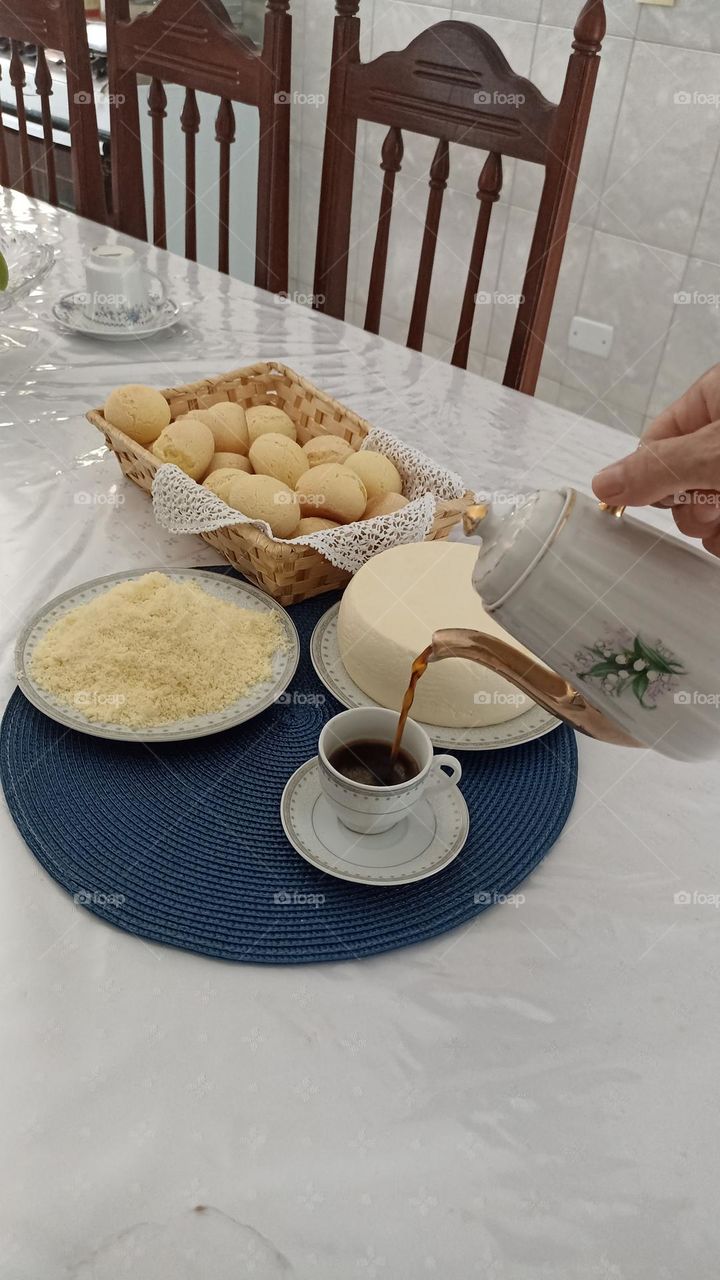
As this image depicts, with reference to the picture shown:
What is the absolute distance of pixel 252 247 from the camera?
281 centimetres

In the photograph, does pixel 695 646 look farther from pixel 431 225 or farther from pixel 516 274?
pixel 516 274

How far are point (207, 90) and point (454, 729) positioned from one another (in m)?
1.40

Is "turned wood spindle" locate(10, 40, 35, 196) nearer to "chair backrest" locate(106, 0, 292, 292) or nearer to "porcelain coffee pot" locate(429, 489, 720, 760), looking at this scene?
"chair backrest" locate(106, 0, 292, 292)

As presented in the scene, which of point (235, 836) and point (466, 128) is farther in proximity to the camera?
point (466, 128)

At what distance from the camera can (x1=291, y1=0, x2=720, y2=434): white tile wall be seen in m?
1.87

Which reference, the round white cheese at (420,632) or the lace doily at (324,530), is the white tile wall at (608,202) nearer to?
the lace doily at (324,530)

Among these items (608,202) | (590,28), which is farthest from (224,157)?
(608,202)

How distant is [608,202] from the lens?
2033 mm

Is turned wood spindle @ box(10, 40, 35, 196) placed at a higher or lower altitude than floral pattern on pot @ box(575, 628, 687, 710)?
lower

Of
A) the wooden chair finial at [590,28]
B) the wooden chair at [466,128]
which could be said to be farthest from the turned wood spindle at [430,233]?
the wooden chair finial at [590,28]

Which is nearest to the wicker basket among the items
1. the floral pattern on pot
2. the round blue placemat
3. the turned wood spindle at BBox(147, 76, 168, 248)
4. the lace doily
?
the lace doily

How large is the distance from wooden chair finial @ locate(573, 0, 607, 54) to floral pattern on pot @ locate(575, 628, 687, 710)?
930mm

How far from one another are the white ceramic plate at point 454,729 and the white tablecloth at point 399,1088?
57 millimetres

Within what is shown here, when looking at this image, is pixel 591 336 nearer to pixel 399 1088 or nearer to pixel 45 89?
pixel 45 89
